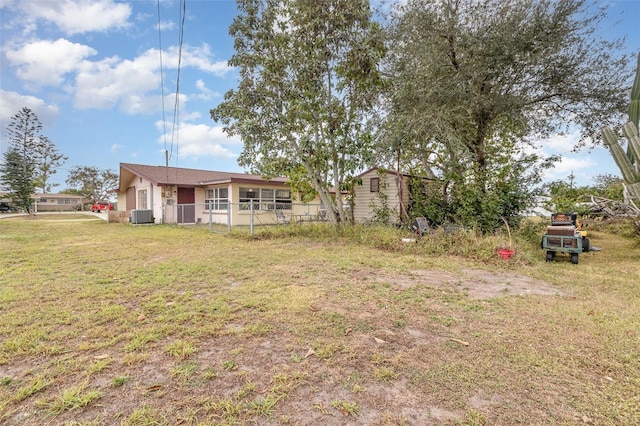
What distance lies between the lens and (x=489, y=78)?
905cm

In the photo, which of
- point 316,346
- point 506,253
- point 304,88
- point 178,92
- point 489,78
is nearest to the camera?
point 316,346

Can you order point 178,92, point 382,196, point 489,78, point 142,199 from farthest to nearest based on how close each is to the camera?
1. point 142,199
2. point 178,92
3. point 382,196
4. point 489,78

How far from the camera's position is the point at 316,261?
21.0ft

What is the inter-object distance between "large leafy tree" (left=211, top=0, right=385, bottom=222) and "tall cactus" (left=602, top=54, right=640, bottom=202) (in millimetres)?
7050

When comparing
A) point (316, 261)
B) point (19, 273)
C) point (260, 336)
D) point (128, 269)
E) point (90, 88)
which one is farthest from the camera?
point (90, 88)

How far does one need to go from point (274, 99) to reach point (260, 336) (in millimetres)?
9048

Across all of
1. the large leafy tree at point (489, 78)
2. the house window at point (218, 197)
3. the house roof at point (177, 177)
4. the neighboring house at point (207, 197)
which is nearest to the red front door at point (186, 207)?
the neighboring house at point (207, 197)

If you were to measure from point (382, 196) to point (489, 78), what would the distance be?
490cm

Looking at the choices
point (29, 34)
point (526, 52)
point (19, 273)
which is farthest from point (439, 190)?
point (29, 34)

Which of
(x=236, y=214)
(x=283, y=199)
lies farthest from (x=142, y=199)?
(x=283, y=199)

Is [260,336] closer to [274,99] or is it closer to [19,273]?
[19,273]

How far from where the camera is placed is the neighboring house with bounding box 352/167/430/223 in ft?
35.0

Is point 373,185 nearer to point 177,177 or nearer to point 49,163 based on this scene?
point 177,177

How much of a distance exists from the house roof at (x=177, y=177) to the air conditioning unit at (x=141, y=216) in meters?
1.82
